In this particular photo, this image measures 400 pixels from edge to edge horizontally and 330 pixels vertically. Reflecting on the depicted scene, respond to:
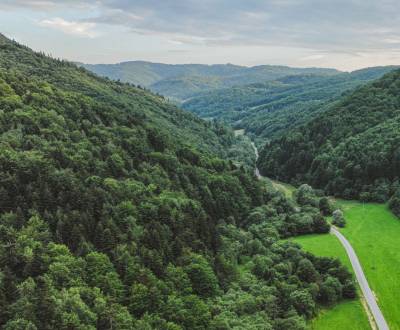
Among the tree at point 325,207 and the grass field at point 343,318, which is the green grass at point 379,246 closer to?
the grass field at point 343,318

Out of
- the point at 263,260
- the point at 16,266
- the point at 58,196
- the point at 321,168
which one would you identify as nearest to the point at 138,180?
the point at 58,196

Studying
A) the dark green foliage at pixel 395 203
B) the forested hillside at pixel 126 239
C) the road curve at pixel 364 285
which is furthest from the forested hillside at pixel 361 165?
the forested hillside at pixel 126 239

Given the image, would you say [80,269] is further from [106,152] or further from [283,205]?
[283,205]

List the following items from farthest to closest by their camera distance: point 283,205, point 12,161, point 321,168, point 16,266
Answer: point 321,168, point 283,205, point 12,161, point 16,266

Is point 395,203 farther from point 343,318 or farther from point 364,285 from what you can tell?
point 343,318

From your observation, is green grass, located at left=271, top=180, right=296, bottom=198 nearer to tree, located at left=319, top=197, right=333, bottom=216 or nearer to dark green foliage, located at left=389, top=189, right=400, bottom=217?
tree, located at left=319, top=197, right=333, bottom=216

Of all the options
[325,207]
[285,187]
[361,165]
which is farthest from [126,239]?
[285,187]

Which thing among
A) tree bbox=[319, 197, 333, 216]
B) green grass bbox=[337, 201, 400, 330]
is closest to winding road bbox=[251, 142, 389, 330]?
green grass bbox=[337, 201, 400, 330]
